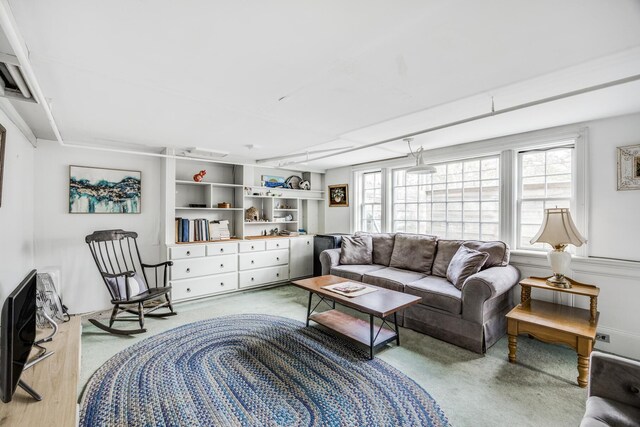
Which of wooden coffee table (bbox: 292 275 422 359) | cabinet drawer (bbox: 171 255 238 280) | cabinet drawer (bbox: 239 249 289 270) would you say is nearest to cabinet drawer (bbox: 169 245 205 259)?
cabinet drawer (bbox: 171 255 238 280)

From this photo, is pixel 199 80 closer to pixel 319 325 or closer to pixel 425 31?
pixel 425 31

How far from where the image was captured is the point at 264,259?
190 inches

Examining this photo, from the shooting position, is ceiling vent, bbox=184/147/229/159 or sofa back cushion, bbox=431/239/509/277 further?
ceiling vent, bbox=184/147/229/159

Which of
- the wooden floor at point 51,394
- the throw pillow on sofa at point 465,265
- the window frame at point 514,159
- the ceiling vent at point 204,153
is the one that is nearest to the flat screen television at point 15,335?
the wooden floor at point 51,394

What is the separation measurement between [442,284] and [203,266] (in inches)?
127

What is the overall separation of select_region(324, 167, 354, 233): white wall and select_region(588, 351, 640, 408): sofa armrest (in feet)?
13.6

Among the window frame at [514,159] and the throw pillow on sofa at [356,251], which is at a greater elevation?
the window frame at [514,159]

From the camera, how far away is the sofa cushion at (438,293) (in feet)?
9.42

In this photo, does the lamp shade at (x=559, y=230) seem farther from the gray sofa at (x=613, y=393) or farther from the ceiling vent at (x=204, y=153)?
the ceiling vent at (x=204, y=153)

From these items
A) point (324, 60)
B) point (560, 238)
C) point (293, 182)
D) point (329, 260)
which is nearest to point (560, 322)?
point (560, 238)

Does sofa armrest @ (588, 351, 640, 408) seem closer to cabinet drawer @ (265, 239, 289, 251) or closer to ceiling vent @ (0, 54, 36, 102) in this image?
ceiling vent @ (0, 54, 36, 102)

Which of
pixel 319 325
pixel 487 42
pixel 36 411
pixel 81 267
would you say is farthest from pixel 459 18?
pixel 81 267

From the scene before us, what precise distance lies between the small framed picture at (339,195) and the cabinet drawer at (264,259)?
55.4 inches

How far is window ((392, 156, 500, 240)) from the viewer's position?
3.78 meters
